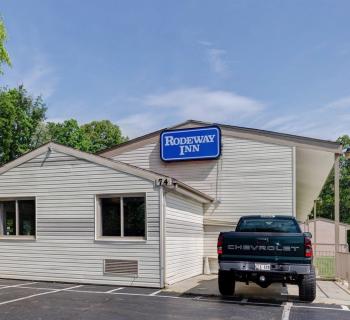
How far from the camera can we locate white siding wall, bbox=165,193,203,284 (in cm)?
1288

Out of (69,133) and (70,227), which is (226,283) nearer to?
(70,227)

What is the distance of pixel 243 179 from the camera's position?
677 inches

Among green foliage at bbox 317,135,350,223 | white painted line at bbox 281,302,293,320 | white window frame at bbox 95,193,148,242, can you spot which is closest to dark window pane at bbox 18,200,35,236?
white window frame at bbox 95,193,148,242

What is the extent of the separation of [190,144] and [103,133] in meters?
38.3

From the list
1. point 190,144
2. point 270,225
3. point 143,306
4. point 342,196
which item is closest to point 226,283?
point 270,225

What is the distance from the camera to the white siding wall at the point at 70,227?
41.4ft

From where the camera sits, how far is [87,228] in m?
13.3

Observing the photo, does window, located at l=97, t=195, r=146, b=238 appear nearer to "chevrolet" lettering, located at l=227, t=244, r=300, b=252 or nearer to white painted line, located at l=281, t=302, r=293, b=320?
"chevrolet" lettering, located at l=227, t=244, r=300, b=252

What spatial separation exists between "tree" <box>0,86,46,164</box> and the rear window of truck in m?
30.2

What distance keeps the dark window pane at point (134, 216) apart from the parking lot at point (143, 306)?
1716 mm

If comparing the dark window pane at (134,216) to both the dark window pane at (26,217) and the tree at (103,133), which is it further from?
the tree at (103,133)

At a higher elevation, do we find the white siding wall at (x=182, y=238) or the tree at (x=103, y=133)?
the tree at (x=103, y=133)

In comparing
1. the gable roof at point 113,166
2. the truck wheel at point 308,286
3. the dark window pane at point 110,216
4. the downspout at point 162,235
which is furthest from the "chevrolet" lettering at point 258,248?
the dark window pane at point 110,216

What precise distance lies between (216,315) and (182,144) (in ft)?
32.4
